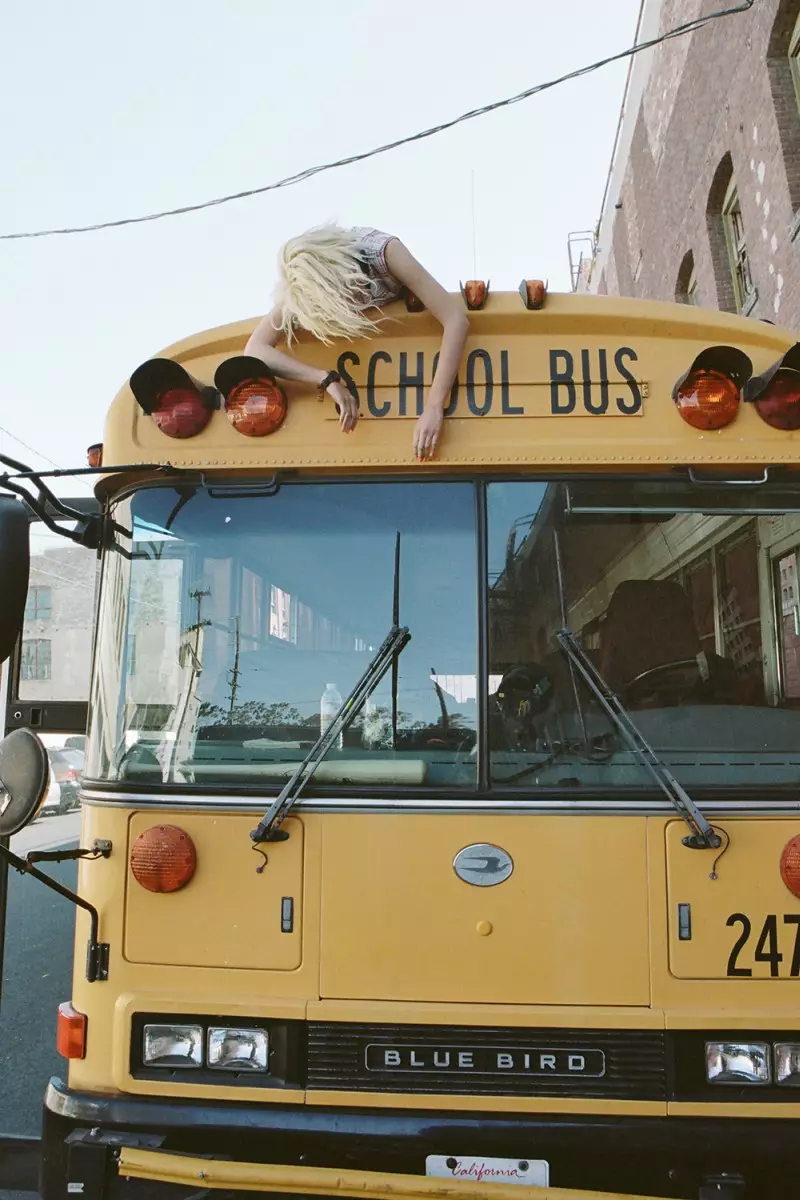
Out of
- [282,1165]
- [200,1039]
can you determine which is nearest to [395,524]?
[200,1039]

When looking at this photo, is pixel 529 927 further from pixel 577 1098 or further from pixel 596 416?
pixel 596 416

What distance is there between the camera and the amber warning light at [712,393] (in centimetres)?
255

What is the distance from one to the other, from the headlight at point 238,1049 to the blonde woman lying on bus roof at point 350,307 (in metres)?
1.54

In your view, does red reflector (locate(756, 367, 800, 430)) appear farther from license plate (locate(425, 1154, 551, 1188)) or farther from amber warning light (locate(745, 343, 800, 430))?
license plate (locate(425, 1154, 551, 1188))

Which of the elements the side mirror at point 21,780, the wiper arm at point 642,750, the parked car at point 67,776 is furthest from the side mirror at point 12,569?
the parked car at point 67,776

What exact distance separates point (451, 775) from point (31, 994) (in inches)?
195

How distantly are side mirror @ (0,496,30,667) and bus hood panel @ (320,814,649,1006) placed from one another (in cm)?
98

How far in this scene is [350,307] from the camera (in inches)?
104

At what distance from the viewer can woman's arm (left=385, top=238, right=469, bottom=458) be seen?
101 inches

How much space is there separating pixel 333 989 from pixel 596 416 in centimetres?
163

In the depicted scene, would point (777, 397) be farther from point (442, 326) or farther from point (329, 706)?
point (329, 706)

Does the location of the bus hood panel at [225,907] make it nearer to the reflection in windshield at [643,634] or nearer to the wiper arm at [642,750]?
the reflection in windshield at [643,634]

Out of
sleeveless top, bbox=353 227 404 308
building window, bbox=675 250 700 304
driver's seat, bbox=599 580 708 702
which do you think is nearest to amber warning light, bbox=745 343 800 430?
driver's seat, bbox=599 580 708 702

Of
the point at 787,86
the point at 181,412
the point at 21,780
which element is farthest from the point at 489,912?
the point at 787,86
